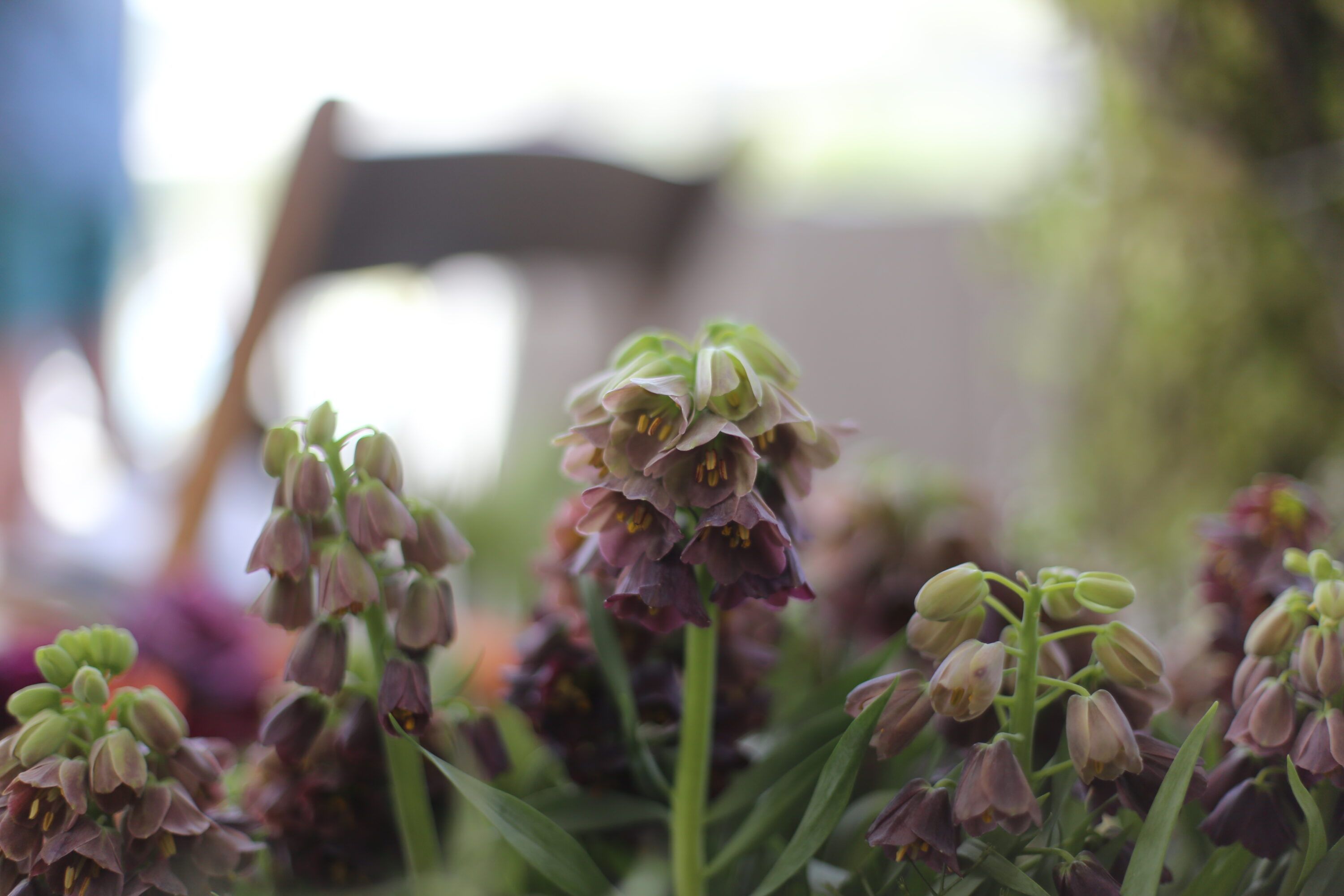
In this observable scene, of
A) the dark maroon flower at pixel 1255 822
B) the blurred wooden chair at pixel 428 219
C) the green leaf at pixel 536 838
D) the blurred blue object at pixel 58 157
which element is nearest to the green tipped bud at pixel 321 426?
the green leaf at pixel 536 838

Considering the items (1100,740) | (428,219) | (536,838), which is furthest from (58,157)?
(1100,740)

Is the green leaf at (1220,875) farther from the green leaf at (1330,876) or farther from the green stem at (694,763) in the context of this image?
the green stem at (694,763)

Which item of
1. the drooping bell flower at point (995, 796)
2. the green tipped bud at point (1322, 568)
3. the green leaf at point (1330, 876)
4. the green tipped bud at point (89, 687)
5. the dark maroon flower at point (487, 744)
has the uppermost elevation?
the green tipped bud at point (1322, 568)

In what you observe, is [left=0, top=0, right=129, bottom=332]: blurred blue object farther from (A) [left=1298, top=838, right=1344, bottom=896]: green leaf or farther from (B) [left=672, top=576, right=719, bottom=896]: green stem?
(A) [left=1298, top=838, right=1344, bottom=896]: green leaf

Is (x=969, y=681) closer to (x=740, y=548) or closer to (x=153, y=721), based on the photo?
(x=740, y=548)

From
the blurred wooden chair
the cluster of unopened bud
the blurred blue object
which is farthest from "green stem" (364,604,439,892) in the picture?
the blurred blue object

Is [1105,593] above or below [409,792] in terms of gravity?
above

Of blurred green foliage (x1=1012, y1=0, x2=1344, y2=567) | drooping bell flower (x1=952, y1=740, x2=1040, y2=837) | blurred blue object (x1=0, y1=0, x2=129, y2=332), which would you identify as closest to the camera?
drooping bell flower (x1=952, y1=740, x2=1040, y2=837)
